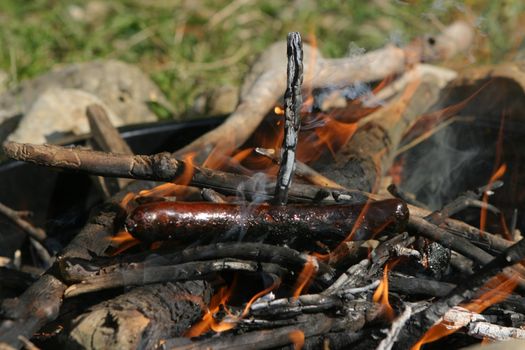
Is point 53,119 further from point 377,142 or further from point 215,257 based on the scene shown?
point 215,257

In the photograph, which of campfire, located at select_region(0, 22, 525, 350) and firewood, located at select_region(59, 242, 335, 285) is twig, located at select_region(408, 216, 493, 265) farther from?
firewood, located at select_region(59, 242, 335, 285)

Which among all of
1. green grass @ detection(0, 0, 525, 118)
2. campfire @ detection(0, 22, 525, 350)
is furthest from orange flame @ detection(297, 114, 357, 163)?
green grass @ detection(0, 0, 525, 118)

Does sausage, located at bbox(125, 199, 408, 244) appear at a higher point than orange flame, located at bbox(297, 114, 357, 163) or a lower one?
lower

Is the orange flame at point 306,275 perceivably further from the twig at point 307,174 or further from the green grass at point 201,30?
the green grass at point 201,30

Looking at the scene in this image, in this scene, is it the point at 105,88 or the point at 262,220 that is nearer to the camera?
the point at 262,220

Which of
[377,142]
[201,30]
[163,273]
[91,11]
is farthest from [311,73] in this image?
[91,11]

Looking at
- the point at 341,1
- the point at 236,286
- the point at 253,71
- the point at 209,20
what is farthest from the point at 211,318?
the point at 341,1
